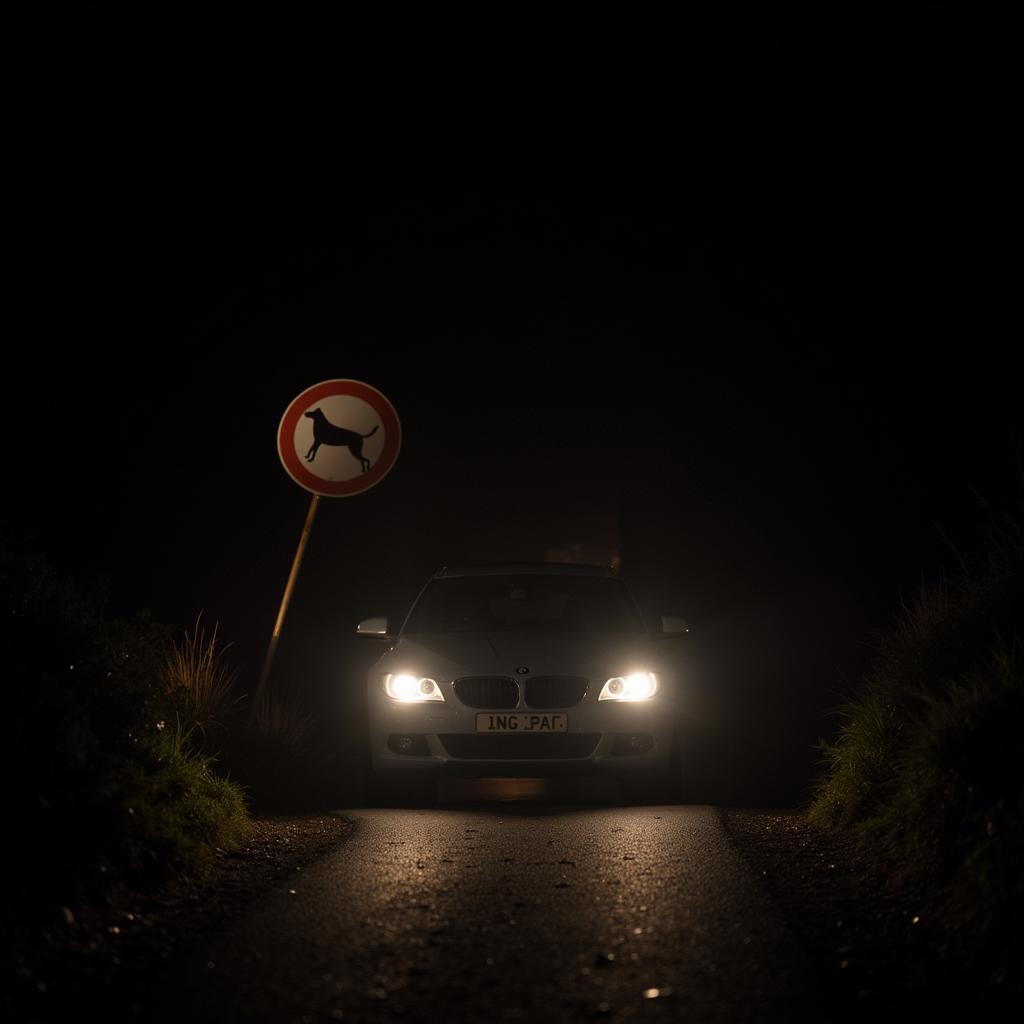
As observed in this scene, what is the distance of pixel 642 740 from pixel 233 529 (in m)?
10.7

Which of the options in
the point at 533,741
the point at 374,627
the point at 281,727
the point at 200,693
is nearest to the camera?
the point at 533,741

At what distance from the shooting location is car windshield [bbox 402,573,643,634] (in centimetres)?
1193

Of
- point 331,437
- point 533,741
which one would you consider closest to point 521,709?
point 533,741

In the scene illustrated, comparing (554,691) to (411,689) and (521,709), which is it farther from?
(411,689)

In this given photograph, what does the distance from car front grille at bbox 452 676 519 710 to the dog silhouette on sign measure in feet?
8.67

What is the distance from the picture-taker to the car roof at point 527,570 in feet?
40.9

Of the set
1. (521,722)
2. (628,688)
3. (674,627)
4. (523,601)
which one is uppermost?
(523,601)

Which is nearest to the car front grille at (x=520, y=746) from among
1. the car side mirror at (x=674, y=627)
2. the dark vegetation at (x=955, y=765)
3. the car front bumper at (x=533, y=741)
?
the car front bumper at (x=533, y=741)

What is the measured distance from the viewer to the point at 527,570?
1266 cm

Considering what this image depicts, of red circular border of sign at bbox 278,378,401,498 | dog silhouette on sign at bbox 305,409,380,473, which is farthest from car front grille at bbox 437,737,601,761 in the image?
dog silhouette on sign at bbox 305,409,380,473

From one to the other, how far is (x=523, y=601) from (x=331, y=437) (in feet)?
6.63

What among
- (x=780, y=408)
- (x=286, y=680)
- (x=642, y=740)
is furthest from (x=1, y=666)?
(x=780, y=408)

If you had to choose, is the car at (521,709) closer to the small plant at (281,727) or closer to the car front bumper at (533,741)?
the car front bumper at (533,741)

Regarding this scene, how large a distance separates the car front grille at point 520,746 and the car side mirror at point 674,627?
54.7 inches
